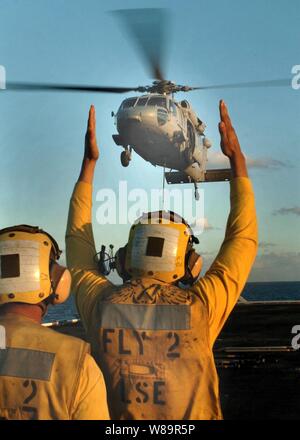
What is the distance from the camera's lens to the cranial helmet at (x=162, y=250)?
10.5ft

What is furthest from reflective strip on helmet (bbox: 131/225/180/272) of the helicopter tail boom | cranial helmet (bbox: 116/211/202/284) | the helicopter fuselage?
the helicopter tail boom

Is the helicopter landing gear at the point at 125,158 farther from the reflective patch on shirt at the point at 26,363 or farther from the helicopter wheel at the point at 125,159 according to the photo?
the reflective patch on shirt at the point at 26,363

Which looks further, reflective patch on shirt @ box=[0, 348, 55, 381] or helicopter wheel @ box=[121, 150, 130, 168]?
helicopter wheel @ box=[121, 150, 130, 168]

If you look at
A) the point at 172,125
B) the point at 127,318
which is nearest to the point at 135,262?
the point at 127,318

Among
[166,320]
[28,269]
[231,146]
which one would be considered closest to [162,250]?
[166,320]

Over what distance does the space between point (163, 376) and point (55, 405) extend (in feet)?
2.69

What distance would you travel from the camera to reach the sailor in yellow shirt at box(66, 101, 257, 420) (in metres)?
3.13

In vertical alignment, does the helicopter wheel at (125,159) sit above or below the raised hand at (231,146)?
above

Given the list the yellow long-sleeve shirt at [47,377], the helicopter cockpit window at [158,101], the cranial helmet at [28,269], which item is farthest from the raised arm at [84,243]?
the helicopter cockpit window at [158,101]

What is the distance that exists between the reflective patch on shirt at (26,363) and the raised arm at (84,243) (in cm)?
84

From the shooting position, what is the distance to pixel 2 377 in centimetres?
259

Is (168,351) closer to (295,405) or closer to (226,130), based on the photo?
(226,130)

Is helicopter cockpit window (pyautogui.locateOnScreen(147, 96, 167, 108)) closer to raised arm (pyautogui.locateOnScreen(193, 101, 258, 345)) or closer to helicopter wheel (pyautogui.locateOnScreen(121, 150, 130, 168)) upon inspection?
helicopter wheel (pyautogui.locateOnScreen(121, 150, 130, 168))

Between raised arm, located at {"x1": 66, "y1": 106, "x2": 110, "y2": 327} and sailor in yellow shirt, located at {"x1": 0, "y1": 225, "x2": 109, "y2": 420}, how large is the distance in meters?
0.54
